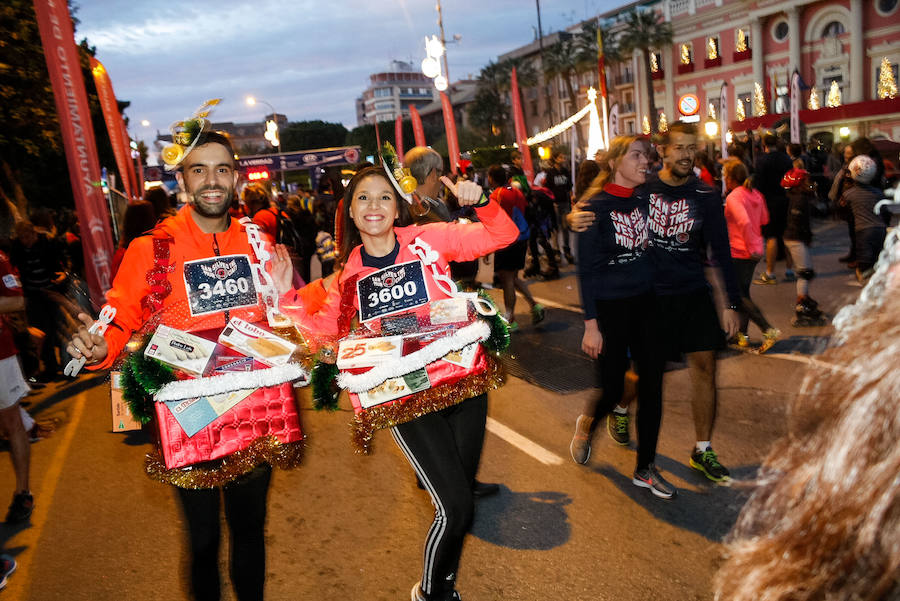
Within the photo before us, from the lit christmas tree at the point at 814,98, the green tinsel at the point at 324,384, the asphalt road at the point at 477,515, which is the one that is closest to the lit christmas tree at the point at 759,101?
the lit christmas tree at the point at 814,98

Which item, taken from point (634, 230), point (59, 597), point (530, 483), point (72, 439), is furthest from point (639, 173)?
point (72, 439)

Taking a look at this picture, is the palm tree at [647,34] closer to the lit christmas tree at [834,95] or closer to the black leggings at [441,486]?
the lit christmas tree at [834,95]

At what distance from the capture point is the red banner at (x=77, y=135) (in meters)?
6.49

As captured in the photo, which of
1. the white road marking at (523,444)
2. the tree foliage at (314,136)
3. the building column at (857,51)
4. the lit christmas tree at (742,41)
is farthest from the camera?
the tree foliage at (314,136)

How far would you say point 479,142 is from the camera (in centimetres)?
6394

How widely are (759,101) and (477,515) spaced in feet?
139

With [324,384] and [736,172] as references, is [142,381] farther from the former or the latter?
[736,172]

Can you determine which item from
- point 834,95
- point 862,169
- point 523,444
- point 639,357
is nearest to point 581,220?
point 639,357

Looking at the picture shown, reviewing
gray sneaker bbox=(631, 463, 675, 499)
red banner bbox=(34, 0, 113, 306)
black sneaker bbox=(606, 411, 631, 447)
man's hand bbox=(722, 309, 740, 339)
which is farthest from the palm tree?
gray sneaker bbox=(631, 463, 675, 499)

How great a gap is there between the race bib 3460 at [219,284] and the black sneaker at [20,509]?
9.93 ft

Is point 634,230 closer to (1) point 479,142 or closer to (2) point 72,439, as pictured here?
(2) point 72,439

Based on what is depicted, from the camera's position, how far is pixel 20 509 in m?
4.52

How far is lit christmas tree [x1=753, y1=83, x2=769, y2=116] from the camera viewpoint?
3991 cm

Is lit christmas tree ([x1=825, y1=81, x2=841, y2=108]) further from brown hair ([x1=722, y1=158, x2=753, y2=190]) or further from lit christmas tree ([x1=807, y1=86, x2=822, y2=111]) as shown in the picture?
brown hair ([x1=722, y1=158, x2=753, y2=190])
